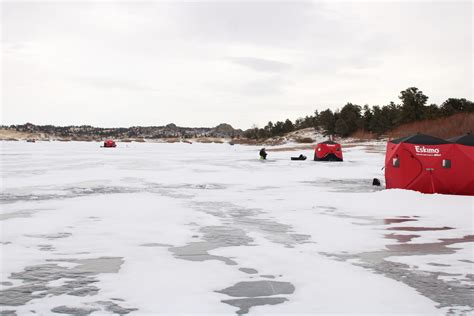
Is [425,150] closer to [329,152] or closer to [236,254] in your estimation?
[236,254]

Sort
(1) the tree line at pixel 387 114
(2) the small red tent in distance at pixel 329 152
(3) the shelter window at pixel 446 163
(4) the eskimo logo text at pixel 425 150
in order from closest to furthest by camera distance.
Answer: (3) the shelter window at pixel 446 163 → (4) the eskimo logo text at pixel 425 150 → (2) the small red tent in distance at pixel 329 152 → (1) the tree line at pixel 387 114

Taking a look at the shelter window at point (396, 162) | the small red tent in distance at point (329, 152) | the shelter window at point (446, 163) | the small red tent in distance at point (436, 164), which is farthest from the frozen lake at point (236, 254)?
the small red tent in distance at point (329, 152)

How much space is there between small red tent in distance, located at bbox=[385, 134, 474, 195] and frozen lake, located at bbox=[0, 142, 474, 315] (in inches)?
28.3

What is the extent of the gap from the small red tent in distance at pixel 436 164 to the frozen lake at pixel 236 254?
0.72m

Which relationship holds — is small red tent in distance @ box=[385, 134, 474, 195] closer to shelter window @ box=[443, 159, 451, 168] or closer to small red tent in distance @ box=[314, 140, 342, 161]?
shelter window @ box=[443, 159, 451, 168]

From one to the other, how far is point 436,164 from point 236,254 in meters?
10.0

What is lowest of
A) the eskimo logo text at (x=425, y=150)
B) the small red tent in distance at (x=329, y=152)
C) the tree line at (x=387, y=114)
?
the small red tent in distance at (x=329, y=152)

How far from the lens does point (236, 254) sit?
7730mm

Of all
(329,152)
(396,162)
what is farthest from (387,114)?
(396,162)

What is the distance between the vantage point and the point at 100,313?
16.4 feet

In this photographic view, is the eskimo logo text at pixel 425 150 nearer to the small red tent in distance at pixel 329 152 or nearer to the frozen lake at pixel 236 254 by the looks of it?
the frozen lake at pixel 236 254

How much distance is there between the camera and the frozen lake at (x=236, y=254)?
5.40 meters

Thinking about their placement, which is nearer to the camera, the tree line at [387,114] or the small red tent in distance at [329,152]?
the small red tent in distance at [329,152]

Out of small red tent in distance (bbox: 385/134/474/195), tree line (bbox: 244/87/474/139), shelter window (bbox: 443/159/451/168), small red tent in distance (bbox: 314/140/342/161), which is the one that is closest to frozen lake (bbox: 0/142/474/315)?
small red tent in distance (bbox: 385/134/474/195)
